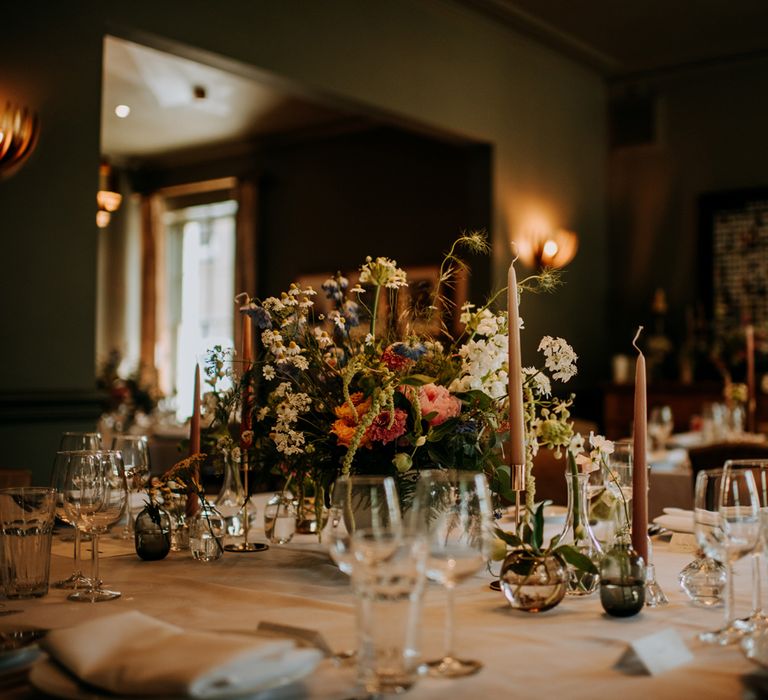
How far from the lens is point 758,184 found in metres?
6.72

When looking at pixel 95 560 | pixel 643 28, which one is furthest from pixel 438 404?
pixel 643 28

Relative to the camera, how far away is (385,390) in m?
1.53

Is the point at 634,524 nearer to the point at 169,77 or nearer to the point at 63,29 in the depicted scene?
the point at 63,29

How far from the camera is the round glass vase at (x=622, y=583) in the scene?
1.29m

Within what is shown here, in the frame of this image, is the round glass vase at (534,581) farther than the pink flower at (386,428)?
No

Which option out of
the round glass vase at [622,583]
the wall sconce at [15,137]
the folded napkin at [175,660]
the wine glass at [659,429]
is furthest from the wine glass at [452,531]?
the wine glass at [659,429]

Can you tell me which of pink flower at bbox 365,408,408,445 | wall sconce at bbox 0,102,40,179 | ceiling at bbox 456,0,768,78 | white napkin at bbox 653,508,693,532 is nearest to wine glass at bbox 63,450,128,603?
pink flower at bbox 365,408,408,445

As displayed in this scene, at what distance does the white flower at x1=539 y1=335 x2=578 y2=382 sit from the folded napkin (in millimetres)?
775

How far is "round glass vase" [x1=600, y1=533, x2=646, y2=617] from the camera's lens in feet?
4.25

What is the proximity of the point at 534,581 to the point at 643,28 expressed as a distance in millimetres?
5890

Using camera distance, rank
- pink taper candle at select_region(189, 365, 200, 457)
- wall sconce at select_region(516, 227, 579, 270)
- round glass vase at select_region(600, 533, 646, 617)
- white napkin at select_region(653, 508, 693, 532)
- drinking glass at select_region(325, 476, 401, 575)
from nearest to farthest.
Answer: drinking glass at select_region(325, 476, 401, 575) → round glass vase at select_region(600, 533, 646, 617) → pink taper candle at select_region(189, 365, 200, 457) → white napkin at select_region(653, 508, 693, 532) → wall sconce at select_region(516, 227, 579, 270)

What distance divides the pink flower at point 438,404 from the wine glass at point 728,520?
433mm

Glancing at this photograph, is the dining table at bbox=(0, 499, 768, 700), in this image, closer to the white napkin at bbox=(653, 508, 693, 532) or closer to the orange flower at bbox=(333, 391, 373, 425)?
the white napkin at bbox=(653, 508, 693, 532)

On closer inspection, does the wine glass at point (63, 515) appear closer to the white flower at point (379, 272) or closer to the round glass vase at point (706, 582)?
the white flower at point (379, 272)
